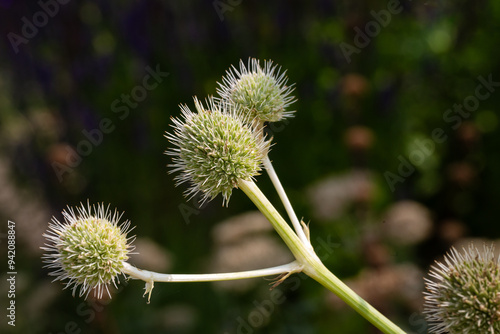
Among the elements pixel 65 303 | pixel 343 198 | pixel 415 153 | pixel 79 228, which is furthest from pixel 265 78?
pixel 65 303

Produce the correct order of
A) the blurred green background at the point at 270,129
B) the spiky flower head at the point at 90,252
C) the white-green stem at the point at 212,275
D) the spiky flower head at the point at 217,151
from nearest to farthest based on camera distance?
1. the white-green stem at the point at 212,275
2. the spiky flower head at the point at 90,252
3. the spiky flower head at the point at 217,151
4. the blurred green background at the point at 270,129

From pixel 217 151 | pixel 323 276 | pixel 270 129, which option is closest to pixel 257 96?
pixel 217 151

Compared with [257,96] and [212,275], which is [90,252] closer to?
[212,275]

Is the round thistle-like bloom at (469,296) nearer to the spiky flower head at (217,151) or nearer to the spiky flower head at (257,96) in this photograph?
the spiky flower head at (217,151)

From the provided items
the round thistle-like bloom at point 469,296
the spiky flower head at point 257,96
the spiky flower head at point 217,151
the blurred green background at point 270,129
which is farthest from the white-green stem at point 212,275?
the blurred green background at point 270,129

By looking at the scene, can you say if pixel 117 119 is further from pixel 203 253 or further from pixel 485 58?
pixel 485 58
